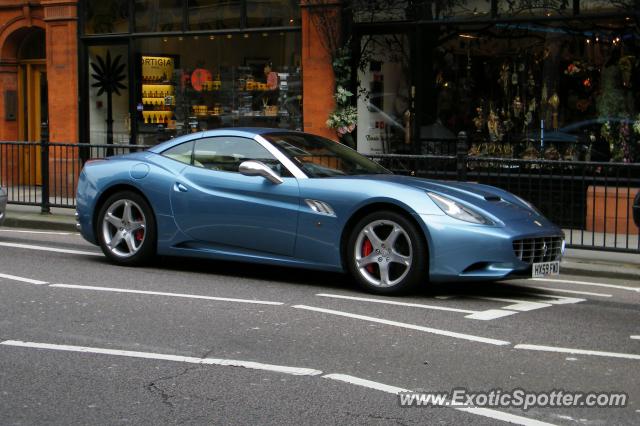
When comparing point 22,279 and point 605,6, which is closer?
point 22,279

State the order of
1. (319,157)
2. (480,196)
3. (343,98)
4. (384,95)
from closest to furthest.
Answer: (480,196), (319,157), (343,98), (384,95)

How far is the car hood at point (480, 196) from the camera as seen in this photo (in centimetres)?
888

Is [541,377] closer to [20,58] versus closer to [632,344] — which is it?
[632,344]

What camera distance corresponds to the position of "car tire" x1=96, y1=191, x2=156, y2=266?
33.7 feet

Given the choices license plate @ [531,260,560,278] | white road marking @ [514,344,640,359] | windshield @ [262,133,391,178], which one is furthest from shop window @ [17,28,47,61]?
white road marking @ [514,344,640,359]

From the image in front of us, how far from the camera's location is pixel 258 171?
9.42m

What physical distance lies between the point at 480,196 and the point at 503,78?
6907mm

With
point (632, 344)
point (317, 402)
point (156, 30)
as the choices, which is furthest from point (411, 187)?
point (156, 30)

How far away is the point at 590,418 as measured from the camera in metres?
5.38

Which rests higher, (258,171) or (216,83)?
(216,83)

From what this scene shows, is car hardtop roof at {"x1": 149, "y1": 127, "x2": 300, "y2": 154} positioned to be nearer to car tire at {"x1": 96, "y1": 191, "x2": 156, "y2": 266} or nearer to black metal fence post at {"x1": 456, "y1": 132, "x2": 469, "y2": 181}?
car tire at {"x1": 96, "y1": 191, "x2": 156, "y2": 266}

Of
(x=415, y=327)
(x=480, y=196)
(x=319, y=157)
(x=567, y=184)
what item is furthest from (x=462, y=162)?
(x=415, y=327)

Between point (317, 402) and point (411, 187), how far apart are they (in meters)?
3.67

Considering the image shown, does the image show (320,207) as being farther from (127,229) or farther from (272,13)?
(272,13)
